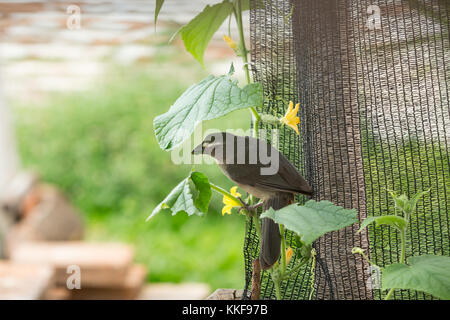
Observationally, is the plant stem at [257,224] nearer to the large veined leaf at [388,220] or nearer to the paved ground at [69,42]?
the large veined leaf at [388,220]

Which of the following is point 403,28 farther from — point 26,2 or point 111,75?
point 111,75

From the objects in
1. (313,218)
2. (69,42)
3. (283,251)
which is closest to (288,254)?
(283,251)

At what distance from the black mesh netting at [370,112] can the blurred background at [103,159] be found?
5.06 ft

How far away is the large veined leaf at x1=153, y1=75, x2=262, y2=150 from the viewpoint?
47cm

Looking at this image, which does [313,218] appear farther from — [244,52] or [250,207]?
[244,52]

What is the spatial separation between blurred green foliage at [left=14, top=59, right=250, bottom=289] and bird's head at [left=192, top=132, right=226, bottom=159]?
1743 mm

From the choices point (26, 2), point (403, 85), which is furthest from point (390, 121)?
point (26, 2)

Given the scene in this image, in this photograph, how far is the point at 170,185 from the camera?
2541 mm

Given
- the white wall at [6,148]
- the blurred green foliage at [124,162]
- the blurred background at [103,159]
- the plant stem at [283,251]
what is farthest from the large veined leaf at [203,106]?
the white wall at [6,148]

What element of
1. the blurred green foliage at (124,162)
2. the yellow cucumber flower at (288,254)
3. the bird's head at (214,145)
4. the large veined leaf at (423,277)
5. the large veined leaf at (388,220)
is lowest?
the blurred green foliage at (124,162)

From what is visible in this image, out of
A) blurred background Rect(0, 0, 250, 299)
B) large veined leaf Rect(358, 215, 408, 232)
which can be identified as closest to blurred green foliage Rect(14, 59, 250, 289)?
blurred background Rect(0, 0, 250, 299)

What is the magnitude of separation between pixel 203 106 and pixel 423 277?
27cm

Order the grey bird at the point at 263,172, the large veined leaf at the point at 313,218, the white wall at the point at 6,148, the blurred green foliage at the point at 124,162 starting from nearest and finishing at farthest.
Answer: the large veined leaf at the point at 313,218, the grey bird at the point at 263,172, the blurred green foliage at the point at 124,162, the white wall at the point at 6,148

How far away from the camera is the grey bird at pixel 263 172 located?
0.52 m
